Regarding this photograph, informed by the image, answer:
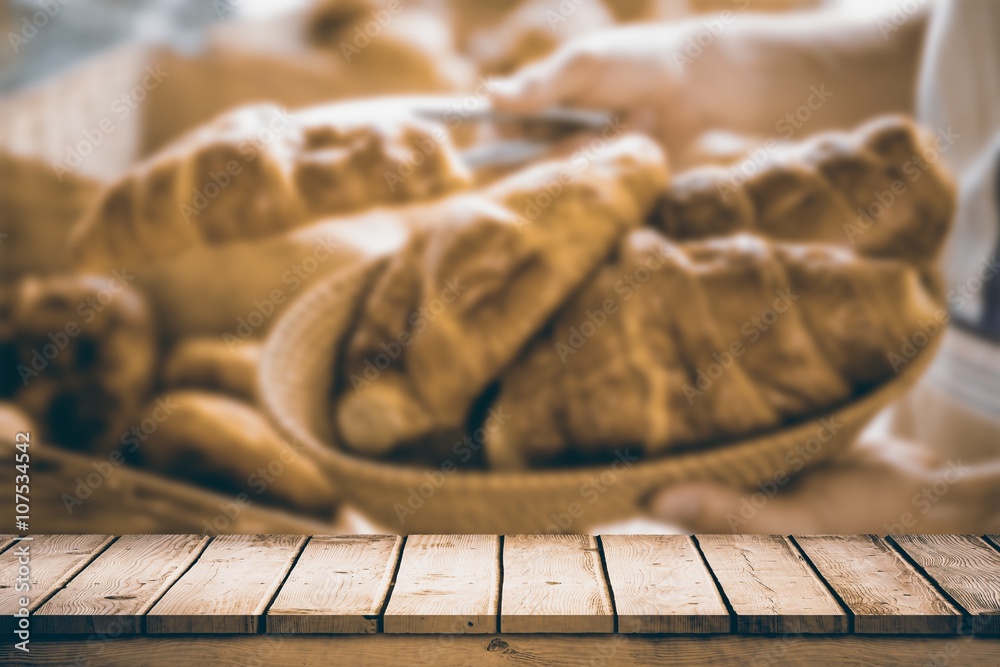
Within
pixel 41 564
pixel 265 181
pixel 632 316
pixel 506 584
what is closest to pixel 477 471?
pixel 506 584

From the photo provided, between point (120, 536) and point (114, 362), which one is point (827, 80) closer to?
point (114, 362)

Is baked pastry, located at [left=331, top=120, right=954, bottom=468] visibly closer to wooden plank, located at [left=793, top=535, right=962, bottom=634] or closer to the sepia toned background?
the sepia toned background

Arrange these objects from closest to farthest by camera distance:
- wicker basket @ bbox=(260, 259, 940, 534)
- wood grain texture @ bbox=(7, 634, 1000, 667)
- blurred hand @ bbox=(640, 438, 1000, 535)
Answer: wood grain texture @ bbox=(7, 634, 1000, 667)
wicker basket @ bbox=(260, 259, 940, 534)
blurred hand @ bbox=(640, 438, 1000, 535)

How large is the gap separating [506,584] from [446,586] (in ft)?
0.30

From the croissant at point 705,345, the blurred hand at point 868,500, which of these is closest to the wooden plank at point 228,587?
the croissant at point 705,345

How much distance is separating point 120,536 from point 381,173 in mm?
823

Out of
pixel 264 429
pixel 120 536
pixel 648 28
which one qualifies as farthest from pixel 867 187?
pixel 120 536

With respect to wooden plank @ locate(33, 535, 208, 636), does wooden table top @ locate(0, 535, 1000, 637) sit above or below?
below

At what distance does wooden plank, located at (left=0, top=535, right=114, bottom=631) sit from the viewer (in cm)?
139

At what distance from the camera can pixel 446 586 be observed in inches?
56.4

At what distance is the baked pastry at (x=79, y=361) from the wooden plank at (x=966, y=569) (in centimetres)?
141

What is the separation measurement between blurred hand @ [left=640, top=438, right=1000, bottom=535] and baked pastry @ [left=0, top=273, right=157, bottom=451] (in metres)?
1.01

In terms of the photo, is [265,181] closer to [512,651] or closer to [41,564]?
[41,564]

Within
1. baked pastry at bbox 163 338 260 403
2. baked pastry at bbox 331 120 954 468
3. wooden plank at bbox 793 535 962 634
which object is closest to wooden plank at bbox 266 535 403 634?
baked pastry at bbox 331 120 954 468
